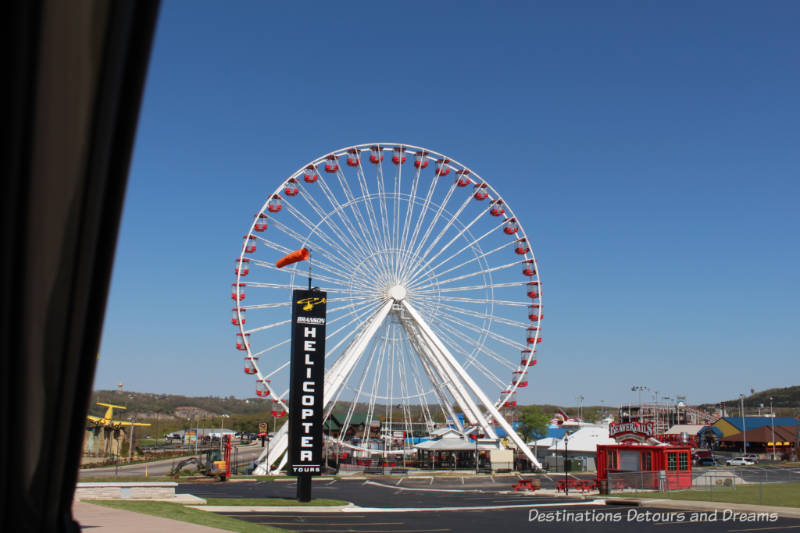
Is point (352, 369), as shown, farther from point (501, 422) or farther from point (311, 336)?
point (311, 336)

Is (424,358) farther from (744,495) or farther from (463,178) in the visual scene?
(744,495)

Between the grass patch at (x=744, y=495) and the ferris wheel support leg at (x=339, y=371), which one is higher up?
the ferris wheel support leg at (x=339, y=371)

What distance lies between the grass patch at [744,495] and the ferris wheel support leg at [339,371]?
1767cm

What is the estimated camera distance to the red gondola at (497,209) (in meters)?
49.2

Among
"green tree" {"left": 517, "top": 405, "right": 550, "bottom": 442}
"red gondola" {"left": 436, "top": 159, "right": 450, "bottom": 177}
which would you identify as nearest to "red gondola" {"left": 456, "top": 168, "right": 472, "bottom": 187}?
"red gondola" {"left": 436, "top": 159, "right": 450, "bottom": 177}

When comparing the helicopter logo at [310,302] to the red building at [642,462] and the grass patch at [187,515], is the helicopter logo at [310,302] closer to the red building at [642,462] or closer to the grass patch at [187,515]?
the grass patch at [187,515]

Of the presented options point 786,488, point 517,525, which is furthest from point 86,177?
point 786,488

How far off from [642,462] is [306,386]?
21359 millimetres

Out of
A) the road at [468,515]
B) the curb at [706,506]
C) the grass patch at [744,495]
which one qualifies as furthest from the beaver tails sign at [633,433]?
the curb at [706,506]

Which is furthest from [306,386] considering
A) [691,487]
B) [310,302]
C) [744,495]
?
[691,487]

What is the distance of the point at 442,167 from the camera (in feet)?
159

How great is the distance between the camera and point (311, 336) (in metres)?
26.4

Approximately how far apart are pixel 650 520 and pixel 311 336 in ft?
42.0

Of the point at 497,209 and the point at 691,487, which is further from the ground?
the point at 497,209
